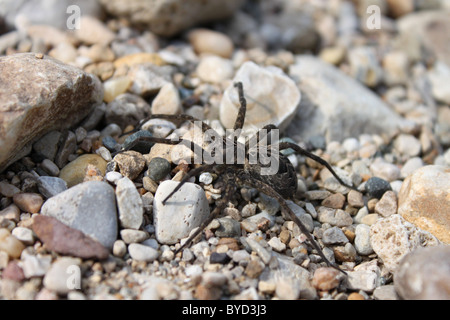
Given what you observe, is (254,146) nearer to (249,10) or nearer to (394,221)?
(394,221)

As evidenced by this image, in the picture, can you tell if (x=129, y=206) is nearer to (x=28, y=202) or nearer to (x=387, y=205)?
(x=28, y=202)

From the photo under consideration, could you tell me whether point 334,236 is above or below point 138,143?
below

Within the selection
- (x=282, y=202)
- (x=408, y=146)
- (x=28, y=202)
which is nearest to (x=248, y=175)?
(x=282, y=202)

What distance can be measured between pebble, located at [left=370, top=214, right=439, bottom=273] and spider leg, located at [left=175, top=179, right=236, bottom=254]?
140 centimetres

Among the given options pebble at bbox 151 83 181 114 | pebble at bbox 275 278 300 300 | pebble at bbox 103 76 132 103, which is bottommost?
pebble at bbox 275 278 300 300

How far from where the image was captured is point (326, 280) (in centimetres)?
322

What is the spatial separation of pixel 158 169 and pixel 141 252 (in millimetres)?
887

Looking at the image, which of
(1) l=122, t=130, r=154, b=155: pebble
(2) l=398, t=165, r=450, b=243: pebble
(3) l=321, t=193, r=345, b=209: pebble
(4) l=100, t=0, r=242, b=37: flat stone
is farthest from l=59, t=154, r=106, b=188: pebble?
(2) l=398, t=165, r=450, b=243: pebble

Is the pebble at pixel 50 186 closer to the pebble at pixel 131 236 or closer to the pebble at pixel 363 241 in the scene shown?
the pebble at pixel 131 236

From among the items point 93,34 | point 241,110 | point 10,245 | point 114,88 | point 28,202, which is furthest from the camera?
point 93,34

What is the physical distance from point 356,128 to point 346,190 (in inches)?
47.7

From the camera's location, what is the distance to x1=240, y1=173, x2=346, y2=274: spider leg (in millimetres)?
3410

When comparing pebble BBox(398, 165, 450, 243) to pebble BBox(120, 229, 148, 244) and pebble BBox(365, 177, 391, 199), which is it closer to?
pebble BBox(365, 177, 391, 199)
